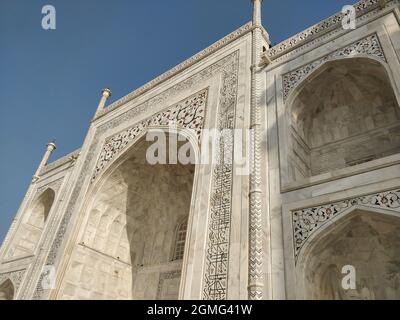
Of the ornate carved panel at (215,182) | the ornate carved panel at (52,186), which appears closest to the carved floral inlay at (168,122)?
the ornate carved panel at (215,182)

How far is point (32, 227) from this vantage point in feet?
37.0

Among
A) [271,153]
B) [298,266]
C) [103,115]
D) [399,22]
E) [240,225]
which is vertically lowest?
[298,266]

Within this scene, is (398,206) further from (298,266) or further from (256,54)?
(256,54)

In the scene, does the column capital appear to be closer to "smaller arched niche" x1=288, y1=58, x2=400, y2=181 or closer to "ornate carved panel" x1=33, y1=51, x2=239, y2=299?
"ornate carved panel" x1=33, y1=51, x2=239, y2=299

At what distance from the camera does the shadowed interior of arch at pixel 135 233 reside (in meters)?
7.75

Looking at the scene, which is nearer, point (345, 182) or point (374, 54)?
point (345, 182)

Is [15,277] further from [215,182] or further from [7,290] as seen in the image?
[215,182]

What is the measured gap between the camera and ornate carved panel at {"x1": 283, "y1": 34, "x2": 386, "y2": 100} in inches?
188

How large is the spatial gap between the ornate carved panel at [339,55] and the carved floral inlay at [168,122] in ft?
5.86

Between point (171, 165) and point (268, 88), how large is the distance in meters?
3.42

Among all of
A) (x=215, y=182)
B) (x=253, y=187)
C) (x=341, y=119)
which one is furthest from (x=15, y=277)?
(x=341, y=119)

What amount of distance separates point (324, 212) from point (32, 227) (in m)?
10.4
